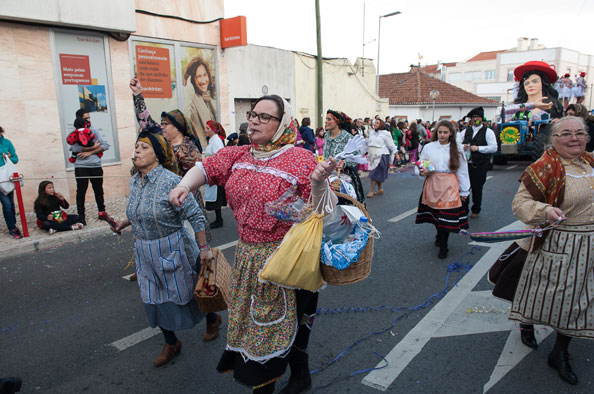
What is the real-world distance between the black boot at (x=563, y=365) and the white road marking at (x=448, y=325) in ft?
0.99

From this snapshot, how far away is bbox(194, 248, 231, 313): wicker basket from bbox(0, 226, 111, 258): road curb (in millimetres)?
4599

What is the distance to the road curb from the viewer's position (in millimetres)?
6375

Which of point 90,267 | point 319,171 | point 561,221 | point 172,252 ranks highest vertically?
point 319,171

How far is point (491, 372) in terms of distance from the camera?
3242 millimetres

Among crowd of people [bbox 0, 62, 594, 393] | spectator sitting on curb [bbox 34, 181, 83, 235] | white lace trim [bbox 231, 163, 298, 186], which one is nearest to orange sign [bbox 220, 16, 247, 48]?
spectator sitting on curb [bbox 34, 181, 83, 235]

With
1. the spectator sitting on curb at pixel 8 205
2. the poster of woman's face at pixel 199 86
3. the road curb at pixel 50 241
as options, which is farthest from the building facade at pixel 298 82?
the spectator sitting on curb at pixel 8 205

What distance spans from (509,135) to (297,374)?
1231 centimetres

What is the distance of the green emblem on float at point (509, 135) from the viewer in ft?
41.9

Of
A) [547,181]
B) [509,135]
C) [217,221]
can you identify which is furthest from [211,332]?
[509,135]

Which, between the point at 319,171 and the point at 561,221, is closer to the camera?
the point at 319,171

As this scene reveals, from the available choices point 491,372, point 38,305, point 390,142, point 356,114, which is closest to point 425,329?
point 491,372

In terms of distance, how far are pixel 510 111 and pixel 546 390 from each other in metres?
14.0

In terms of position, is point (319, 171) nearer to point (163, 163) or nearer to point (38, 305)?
point (163, 163)

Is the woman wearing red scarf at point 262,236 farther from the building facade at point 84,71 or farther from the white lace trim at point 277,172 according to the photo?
the building facade at point 84,71
